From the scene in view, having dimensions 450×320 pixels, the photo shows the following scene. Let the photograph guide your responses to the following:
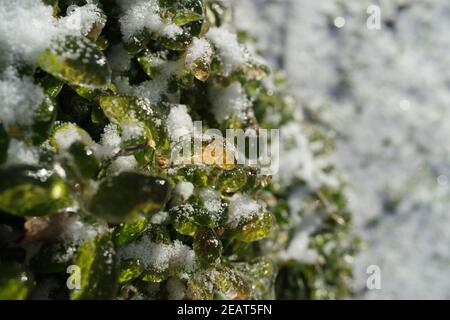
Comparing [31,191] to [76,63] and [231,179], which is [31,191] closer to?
[76,63]

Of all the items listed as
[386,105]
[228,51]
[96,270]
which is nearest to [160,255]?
[96,270]

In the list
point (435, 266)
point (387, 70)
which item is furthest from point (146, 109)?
point (387, 70)

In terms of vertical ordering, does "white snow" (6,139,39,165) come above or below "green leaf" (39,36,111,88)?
below

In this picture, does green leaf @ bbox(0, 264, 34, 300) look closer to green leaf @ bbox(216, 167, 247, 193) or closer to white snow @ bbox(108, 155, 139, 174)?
white snow @ bbox(108, 155, 139, 174)

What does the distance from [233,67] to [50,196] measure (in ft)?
2.05

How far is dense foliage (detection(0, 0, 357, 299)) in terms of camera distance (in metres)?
0.75

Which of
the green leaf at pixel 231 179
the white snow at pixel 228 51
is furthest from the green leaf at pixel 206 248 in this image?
the white snow at pixel 228 51

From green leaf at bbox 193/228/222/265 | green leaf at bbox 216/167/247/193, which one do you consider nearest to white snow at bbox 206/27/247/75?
green leaf at bbox 216/167/247/193

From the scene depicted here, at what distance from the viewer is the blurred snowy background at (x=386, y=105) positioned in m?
2.63

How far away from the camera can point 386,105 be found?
3053mm

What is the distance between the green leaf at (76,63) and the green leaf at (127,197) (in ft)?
0.51

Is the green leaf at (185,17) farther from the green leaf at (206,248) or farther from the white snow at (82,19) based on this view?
the green leaf at (206,248)
